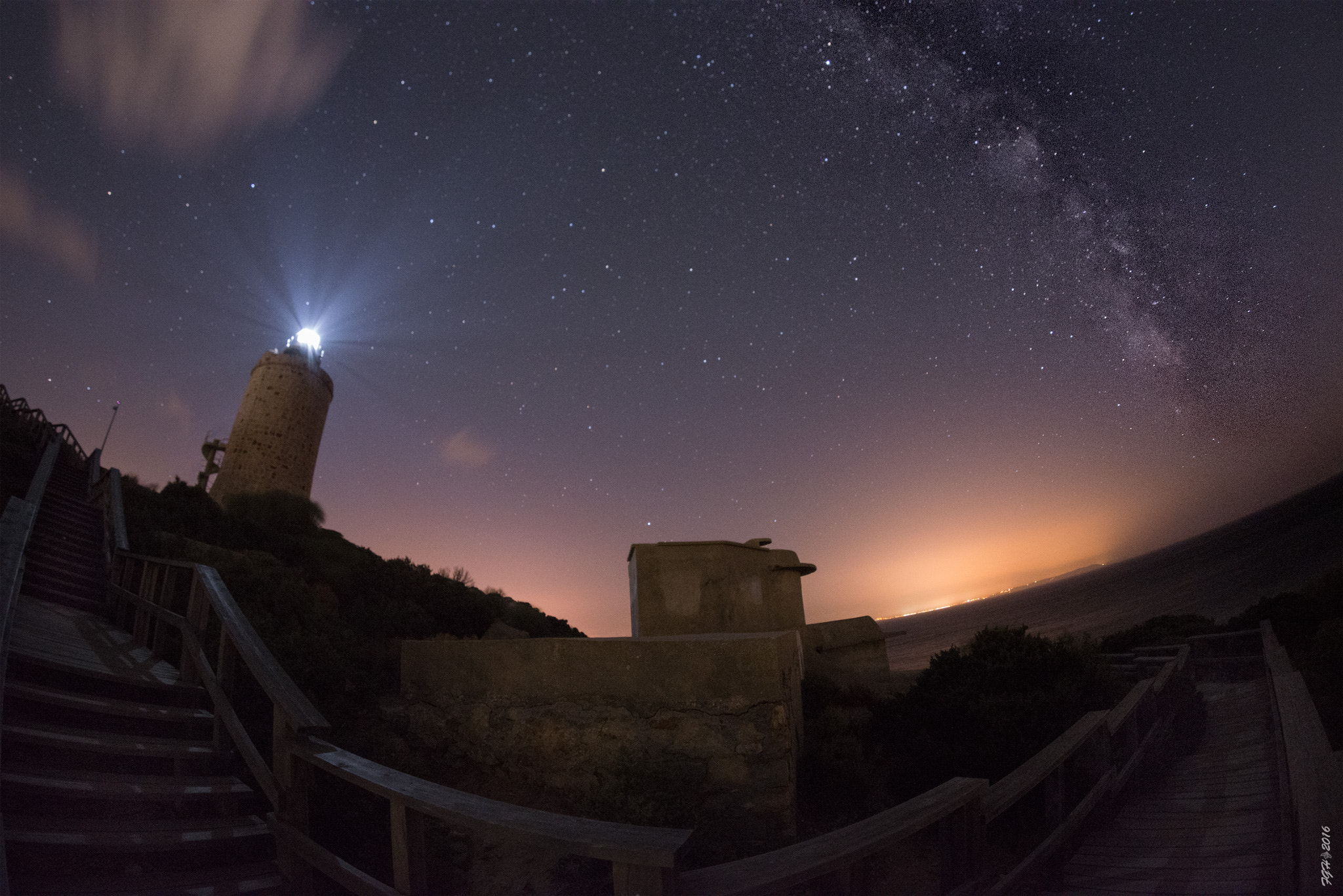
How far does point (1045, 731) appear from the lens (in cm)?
622

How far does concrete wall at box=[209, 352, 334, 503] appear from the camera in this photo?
27.6 m

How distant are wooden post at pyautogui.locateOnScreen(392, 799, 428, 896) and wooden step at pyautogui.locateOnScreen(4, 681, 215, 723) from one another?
320cm

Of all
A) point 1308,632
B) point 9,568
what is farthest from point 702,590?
point 1308,632

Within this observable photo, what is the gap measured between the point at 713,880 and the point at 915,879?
13.9ft

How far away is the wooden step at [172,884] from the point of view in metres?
2.68

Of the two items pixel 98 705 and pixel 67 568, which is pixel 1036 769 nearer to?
pixel 98 705

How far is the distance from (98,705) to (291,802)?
2216 mm

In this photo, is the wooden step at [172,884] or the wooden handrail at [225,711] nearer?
the wooden step at [172,884]

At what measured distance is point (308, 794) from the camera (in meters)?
3.35

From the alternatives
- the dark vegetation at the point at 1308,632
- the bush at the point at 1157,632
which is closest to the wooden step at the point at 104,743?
the dark vegetation at the point at 1308,632

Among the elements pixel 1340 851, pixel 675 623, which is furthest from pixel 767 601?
pixel 1340 851

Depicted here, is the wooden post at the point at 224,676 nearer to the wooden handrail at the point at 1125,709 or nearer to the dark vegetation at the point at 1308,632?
the wooden handrail at the point at 1125,709

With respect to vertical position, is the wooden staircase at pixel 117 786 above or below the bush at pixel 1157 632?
above

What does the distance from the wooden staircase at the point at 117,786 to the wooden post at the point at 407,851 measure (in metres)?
1.27
